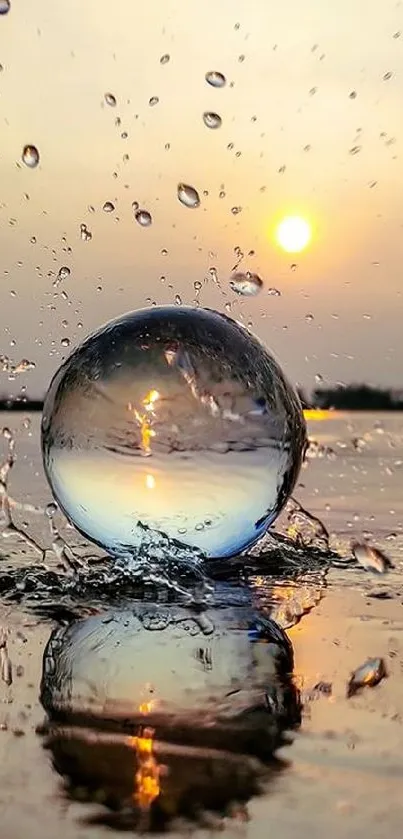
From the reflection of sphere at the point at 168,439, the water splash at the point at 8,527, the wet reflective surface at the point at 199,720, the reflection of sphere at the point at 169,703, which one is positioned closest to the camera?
the wet reflective surface at the point at 199,720

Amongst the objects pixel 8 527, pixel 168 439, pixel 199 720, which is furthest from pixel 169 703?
pixel 8 527

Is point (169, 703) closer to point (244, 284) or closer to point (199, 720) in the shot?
point (199, 720)

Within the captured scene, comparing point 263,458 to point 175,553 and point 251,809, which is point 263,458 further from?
point 251,809

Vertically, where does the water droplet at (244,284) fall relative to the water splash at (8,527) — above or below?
above

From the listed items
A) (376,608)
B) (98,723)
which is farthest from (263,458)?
(98,723)

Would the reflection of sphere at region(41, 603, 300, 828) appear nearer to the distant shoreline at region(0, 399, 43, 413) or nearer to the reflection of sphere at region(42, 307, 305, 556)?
the reflection of sphere at region(42, 307, 305, 556)

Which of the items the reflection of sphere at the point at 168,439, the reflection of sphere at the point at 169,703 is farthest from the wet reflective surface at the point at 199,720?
the reflection of sphere at the point at 168,439

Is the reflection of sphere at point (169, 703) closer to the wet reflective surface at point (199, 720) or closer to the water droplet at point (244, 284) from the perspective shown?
the wet reflective surface at point (199, 720)
